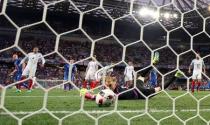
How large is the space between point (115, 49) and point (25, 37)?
18.3 ft

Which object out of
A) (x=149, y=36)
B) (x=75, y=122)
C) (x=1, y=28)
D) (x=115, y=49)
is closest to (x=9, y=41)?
Answer: (x=1, y=28)

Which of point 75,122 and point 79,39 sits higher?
point 75,122

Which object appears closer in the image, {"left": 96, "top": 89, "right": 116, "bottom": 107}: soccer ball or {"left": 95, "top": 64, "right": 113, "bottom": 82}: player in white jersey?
{"left": 95, "top": 64, "right": 113, "bottom": 82}: player in white jersey

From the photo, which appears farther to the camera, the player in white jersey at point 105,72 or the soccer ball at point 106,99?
the soccer ball at point 106,99

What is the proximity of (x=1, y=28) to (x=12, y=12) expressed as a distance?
1.24 m

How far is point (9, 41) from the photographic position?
2031 centimetres

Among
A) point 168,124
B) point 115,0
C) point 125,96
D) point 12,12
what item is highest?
point 168,124

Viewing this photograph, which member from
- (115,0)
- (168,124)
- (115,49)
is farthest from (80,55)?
(168,124)

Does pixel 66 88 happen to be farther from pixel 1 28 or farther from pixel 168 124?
pixel 1 28

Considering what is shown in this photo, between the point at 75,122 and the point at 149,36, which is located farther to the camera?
the point at 149,36

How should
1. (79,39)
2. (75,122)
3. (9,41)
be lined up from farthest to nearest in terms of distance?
(79,39) < (9,41) < (75,122)

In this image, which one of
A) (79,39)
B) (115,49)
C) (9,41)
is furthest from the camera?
(79,39)

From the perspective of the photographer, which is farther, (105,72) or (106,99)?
(106,99)

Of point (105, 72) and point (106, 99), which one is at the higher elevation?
point (105, 72)
